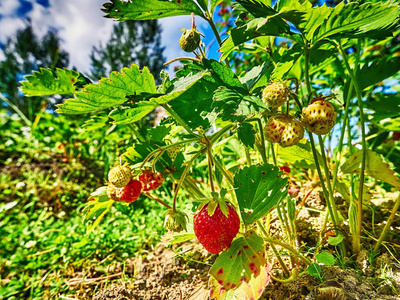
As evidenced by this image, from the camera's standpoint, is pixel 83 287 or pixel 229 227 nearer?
pixel 229 227

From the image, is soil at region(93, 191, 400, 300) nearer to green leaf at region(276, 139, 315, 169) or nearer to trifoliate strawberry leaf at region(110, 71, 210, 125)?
green leaf at region(276, 139, 315, 169)

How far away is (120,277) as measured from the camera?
1129mm

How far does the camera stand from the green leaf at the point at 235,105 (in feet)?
1.80

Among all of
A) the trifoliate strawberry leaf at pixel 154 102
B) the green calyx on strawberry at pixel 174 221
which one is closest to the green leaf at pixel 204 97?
the trifoliate strawberry leaf at pixel 154 102

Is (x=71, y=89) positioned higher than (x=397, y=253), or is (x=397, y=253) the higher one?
(x=71, y=89)

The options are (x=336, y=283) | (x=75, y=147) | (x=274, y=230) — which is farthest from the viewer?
(x=75, y=147)

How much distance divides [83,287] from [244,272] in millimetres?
813

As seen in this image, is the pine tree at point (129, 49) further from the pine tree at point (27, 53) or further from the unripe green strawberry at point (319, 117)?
the unripe green strawberry at point (319, 117)

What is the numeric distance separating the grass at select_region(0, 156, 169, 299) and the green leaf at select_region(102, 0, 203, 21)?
76 centimetres

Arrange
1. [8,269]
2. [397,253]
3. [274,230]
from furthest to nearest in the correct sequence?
1. [8,269]
2. [274,230]
3. [397,253]

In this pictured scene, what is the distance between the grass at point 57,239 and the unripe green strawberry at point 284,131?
65cm

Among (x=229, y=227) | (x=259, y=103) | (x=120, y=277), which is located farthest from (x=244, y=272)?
(x=120, y=277)

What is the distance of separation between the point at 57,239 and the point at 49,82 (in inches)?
36.0

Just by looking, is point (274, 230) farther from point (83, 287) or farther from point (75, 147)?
point (75, 147)
